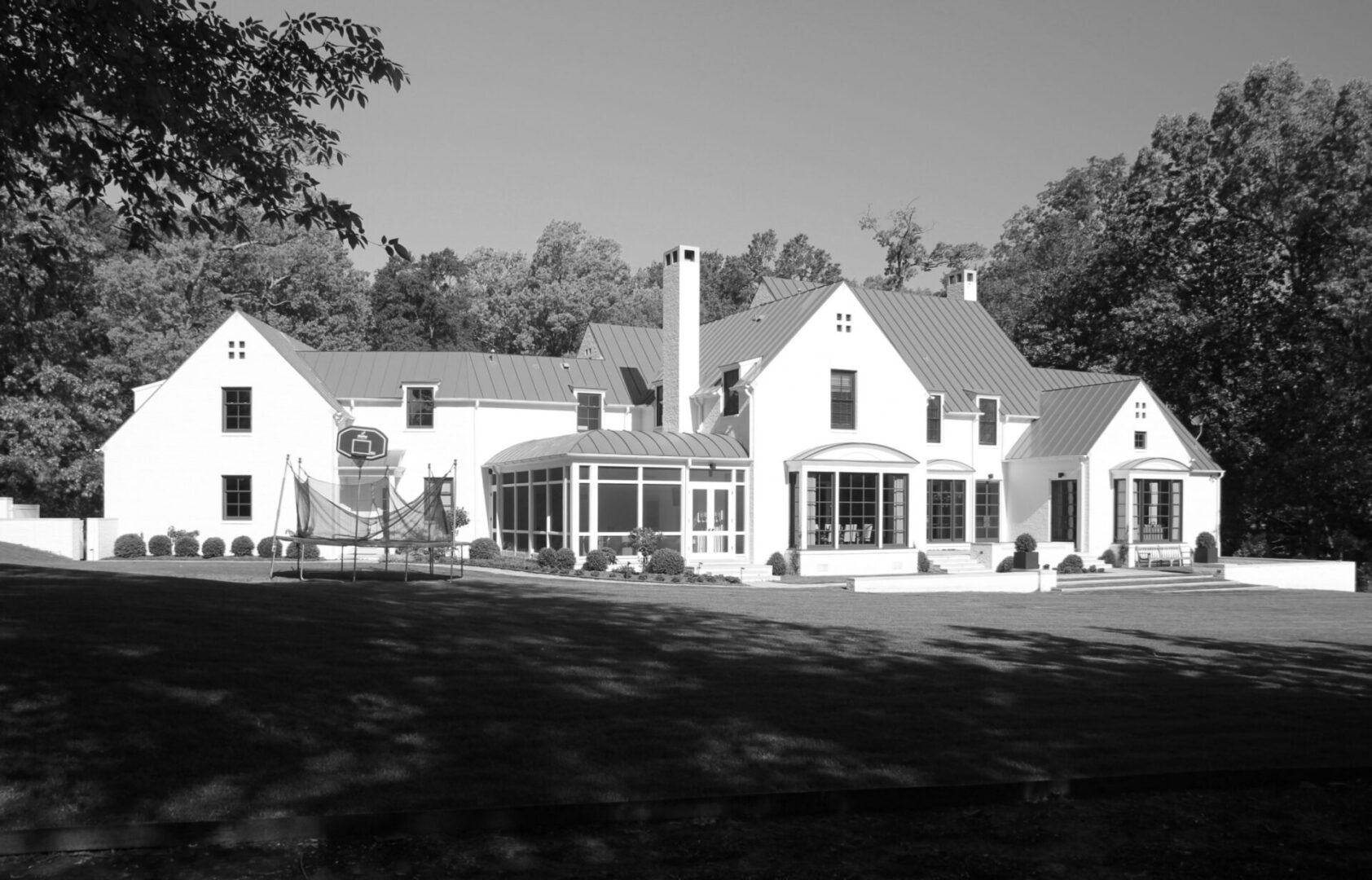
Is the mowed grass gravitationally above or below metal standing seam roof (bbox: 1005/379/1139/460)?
below

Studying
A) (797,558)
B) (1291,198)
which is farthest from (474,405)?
(1291,198)

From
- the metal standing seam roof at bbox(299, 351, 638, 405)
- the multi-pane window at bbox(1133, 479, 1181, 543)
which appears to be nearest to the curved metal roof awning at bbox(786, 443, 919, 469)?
the metal standing seam roof at bbox(299, 351, 638, 405)

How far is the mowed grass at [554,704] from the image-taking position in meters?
7.63

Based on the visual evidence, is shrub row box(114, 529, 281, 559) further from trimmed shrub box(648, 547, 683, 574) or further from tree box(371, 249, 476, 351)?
tree box(371, 249, 476, 351)

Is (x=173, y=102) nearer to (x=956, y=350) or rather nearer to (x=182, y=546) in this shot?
(x=182, y=546)

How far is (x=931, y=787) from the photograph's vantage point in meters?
7.68

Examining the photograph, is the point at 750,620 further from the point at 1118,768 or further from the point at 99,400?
the point at 99,400

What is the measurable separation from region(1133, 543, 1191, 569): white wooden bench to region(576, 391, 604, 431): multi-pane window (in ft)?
56.7

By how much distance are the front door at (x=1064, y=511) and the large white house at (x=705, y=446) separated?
0.21 ft

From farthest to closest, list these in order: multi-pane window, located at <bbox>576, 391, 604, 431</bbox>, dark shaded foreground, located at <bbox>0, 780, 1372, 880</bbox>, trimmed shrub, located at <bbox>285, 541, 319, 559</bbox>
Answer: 1. multi-pane window, located at <bbox>576, 391, 604, 431</bbox>
2. trimmed shrub, located at <bbox>285, 541, 319, 559</bbox>
3. dark shaded foreground, located at <bbox>0, 780, 1372, 880</bbox>

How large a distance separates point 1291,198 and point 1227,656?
3099 centimetres

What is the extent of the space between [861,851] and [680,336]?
2903 cm

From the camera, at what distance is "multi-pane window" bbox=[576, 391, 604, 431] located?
124ft

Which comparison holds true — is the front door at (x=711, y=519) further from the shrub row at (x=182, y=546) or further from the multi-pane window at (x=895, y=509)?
the shrub row at (x=182, y=546)
